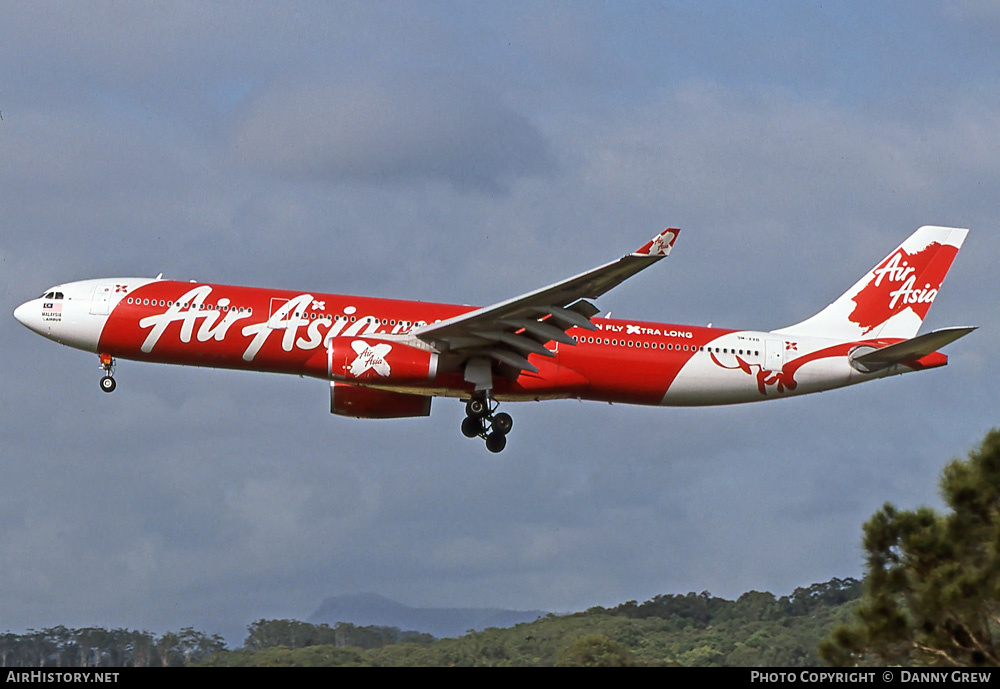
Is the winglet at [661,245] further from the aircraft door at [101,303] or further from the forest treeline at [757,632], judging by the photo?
the aircraft door at [101,303]

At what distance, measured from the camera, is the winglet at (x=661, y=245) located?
2916 centimetres

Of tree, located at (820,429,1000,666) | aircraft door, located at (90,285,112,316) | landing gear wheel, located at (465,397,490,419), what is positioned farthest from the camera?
landing gear wheel, located at (465,397,490,419)

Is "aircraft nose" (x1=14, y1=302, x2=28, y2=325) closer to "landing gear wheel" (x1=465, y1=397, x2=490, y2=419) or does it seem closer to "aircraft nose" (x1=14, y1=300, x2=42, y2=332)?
"aircraft nose" (x1=14, y1=300, x2=42, y2=332)

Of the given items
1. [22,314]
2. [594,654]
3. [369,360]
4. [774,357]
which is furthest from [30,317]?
[774,357]

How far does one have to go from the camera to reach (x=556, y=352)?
35500 millimetres

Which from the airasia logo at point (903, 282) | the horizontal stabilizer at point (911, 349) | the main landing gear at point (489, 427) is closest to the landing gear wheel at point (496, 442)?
the main landing gear at point (489, 427)

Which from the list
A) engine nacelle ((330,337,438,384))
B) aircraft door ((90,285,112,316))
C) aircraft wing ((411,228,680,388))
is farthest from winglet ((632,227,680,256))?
aircraft door ((90,285,112,316))

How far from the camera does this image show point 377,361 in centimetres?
3334

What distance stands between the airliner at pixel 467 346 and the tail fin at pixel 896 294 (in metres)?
0.13

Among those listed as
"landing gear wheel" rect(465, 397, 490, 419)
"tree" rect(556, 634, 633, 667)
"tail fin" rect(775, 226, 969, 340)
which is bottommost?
"tree" rect(556, 634, 633, 667)

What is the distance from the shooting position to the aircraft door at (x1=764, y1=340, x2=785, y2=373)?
120ft

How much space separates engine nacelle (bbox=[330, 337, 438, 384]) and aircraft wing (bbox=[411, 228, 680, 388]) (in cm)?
57

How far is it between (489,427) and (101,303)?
11477 mm

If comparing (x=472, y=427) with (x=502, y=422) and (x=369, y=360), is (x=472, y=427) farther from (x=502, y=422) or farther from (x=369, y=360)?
(x=369, y=360)
